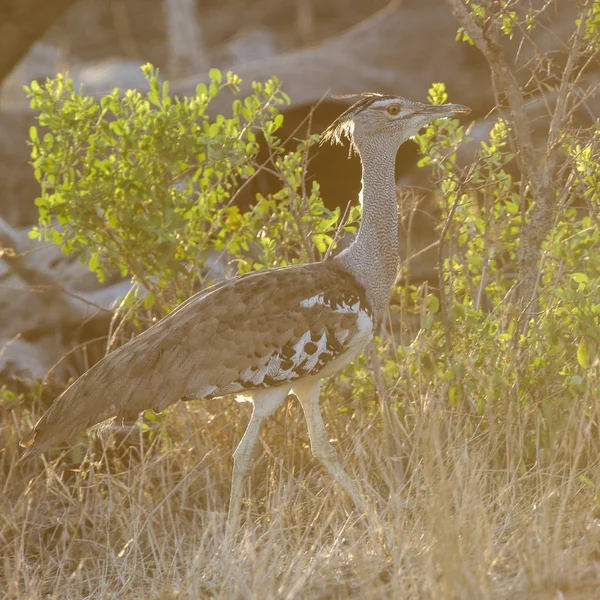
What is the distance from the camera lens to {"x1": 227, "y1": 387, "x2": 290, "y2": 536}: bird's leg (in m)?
4.16

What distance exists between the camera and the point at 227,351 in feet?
13.4

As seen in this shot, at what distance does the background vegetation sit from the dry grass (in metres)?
0.01

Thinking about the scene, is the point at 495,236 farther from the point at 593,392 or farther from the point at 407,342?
the point at 593,392

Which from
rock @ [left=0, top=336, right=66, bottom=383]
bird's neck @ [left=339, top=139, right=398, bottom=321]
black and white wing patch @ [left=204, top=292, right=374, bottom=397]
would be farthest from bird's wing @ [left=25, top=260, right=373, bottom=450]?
rock @ [left=0, top=336, right=66, bottom=383]

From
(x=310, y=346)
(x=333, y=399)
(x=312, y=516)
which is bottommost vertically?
(x=312, y=516)

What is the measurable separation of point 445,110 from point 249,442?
4.73 feet

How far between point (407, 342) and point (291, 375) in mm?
1447

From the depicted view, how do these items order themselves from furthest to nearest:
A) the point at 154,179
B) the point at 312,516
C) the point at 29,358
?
1. the point at 29,358
2. the point at 154,179
3. the point at 312,516

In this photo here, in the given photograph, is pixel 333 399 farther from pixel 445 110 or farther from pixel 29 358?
pixel 29 358

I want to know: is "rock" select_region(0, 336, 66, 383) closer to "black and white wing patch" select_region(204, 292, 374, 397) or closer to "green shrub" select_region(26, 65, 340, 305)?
"green shrub" select_region(26, 65, 340, 305)

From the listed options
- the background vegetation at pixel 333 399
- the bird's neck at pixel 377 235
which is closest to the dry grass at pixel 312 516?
the background vegetation at pixel 333 399

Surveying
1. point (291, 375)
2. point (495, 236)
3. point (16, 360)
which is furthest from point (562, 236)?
point (16, 360)

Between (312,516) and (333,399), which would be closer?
(312,516)

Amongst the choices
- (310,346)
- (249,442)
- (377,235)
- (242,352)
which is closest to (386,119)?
(377,235)
